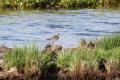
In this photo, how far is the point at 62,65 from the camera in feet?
30.9

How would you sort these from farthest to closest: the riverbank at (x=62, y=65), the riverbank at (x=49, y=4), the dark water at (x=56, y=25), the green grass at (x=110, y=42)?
the riverbank at (x=49, y=4) → the dark water at (x=56, y=25) → the green grass at (x=110, y=42) → the riverbank at (x=62, y=65)

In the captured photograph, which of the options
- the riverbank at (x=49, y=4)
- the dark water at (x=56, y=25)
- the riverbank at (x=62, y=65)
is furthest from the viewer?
the riverbank at (x=49, y=4)

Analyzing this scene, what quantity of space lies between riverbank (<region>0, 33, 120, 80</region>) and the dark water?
174 inches

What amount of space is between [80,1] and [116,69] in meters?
15.9

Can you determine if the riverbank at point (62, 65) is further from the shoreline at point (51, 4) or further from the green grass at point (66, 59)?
the shoreline at point (51, 4)

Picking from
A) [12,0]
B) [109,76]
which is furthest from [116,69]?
[12,0]

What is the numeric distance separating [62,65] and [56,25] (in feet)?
31.7

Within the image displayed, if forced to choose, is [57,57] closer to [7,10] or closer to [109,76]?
[109,76]

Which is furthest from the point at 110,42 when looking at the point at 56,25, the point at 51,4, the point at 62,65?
the point at 51,4

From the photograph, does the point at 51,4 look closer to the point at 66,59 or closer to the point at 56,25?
the point at 56,25

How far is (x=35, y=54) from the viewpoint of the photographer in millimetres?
9352

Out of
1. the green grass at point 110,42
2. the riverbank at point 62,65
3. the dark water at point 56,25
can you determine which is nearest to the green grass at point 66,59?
the riverbank at point 62,65

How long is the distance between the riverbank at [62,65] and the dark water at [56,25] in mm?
4428

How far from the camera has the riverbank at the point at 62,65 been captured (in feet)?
29.6
